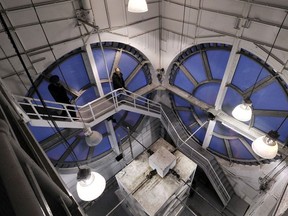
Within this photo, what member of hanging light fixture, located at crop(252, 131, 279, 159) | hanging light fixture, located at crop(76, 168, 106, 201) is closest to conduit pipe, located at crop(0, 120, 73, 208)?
→ hanging light fixture, located at crop(76, 168, 106, 201)

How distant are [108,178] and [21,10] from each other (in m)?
8.29

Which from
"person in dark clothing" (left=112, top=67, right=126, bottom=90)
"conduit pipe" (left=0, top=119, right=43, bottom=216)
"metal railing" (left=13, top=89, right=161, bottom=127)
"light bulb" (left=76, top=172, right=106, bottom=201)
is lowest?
"conduit pipe" (left=0, top=119, right=43, bottom=216)

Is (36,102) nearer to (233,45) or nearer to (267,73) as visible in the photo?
(233,45)

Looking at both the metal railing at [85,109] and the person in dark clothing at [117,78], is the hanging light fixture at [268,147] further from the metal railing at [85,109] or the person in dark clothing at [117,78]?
the person in dark clothing at [117,78]

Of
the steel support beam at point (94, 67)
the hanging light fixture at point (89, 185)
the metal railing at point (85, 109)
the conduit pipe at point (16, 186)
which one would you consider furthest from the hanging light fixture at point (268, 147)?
the steel support beam at point (94, 67)

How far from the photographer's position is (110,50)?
24.7 ft

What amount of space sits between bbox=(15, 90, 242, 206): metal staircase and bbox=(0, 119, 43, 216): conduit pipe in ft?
16.3

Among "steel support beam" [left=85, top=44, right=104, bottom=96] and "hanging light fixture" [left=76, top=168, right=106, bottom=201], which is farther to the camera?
"steel support beam" [left=85, top=44, right=104, bottom=96]

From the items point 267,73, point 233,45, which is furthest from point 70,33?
point 267,73

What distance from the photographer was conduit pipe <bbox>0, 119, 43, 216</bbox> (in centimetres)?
95

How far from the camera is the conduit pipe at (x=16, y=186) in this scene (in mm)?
945

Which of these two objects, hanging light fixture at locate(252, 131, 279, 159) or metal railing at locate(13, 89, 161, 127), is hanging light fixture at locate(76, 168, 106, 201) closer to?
metal railing at locate(13, 89, 161, 127)

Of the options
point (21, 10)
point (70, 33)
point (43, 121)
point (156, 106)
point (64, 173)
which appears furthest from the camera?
point (156, 106)

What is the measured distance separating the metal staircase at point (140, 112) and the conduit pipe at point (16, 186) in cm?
496
